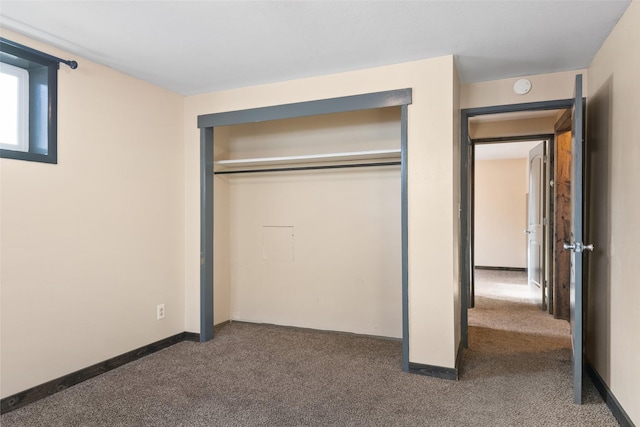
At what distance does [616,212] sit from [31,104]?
3.58 metres

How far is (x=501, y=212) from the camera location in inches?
313

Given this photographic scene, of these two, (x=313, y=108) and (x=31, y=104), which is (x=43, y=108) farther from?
(x=313, y=108)

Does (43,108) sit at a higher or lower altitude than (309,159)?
higher

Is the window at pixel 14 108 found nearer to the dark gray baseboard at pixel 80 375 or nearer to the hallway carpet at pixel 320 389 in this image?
the dark gray baseboard at pixel 80 375

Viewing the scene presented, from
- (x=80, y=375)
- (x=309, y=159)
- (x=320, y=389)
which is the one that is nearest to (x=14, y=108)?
(x=80, y=375)

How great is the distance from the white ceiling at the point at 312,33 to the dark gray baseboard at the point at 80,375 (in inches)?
83.8

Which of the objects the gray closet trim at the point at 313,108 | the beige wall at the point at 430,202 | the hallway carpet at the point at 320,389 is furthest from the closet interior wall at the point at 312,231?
the beige wall at the point at 430,202

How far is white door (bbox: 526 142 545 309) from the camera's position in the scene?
15.9 ft

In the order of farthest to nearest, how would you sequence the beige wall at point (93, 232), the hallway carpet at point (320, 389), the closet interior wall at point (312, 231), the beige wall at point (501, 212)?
1. the beige wall at point (501, 212)
2. the closet interior wall at point (312, 231)
3. the beige wall at point (93, 232)
4. the hallway carpet at point (320, 389)

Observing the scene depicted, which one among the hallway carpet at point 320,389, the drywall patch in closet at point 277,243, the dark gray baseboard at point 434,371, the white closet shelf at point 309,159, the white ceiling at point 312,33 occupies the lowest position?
the hallway carpet at point 320,389

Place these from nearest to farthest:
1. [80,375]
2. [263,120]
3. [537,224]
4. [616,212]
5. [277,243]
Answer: [616,212] < [80,375] < [263,120] < [277,243] < [537,224]

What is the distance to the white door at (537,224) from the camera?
4.84 meters

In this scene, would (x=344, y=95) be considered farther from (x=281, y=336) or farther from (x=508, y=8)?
(x=281, y=336)

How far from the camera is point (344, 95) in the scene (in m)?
2.92
